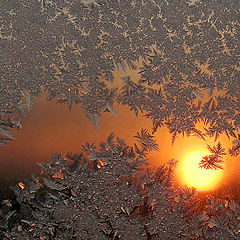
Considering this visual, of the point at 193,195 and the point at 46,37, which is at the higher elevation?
the point at 46,37

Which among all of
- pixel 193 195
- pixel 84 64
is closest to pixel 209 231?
pixel 193 195

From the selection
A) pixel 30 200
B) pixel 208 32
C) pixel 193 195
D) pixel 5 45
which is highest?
pixel 208 32

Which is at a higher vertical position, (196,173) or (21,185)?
(196,173)

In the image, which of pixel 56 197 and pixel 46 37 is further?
pixel 46 37

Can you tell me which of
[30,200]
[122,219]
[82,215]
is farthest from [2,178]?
[122,219]

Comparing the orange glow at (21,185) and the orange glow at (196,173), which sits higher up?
the orange glow at (196,173)

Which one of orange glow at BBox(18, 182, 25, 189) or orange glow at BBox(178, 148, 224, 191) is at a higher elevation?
orange glow at BBox(178, 148, 224, 191)

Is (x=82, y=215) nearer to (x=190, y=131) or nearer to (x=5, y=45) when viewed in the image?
(x=190, y=131)
